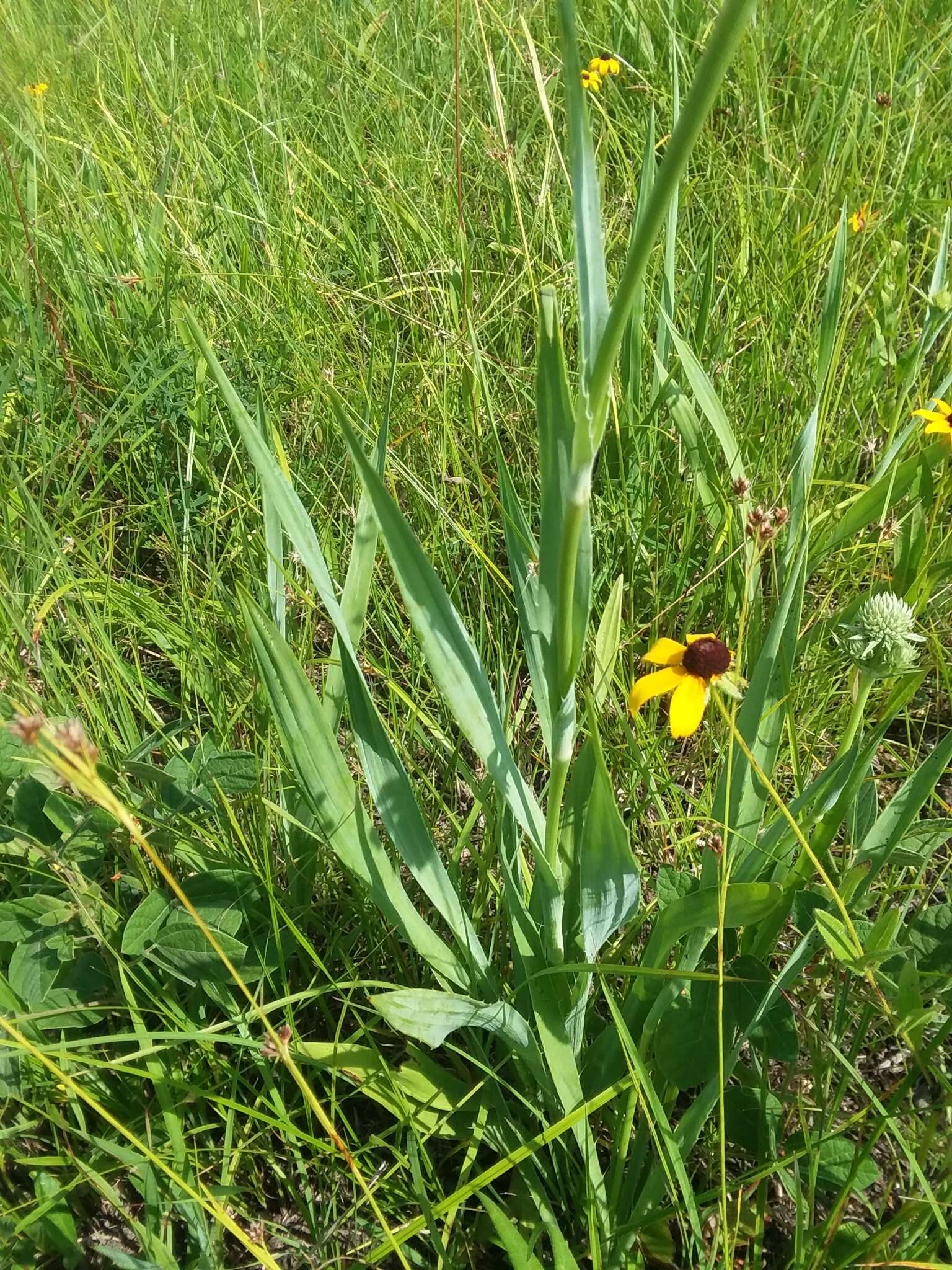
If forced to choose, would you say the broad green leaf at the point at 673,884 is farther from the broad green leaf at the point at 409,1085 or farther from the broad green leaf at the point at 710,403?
the broad green leaf at the point at 710,403

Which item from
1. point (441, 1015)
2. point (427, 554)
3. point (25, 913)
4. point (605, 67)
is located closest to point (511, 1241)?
point (441, 1015)

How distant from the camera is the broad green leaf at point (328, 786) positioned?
65 cm

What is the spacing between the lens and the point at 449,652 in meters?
0.64

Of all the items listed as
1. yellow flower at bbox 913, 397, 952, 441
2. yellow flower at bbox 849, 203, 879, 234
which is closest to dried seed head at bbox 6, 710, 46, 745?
yellow flower at bbox 913, 397, 952, 441

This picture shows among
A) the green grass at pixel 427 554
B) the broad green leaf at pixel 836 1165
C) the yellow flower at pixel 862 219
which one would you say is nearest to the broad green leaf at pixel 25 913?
the green grass at pixel 427 554

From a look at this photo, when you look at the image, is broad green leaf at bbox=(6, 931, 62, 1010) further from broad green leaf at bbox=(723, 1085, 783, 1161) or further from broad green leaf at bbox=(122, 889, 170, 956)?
broad green leaf at bbox=(723, 1085, 783, 1161)

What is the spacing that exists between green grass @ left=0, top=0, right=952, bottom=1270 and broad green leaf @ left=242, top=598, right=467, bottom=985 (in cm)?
6

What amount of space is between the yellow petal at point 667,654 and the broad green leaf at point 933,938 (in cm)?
29

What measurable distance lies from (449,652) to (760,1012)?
36 cm

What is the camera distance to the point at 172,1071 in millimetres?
756

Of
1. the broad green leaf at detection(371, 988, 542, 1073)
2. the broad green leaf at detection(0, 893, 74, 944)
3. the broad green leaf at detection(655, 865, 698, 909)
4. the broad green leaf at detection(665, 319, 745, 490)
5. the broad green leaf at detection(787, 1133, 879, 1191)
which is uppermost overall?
the broad green leaf at detection(665, 319, 745, 490)

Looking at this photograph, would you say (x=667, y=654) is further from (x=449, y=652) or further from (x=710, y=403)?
(x=710, y=403)

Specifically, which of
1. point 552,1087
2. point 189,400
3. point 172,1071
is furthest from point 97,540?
point 552,1087

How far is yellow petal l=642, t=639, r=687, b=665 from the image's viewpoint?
0.74 metres
